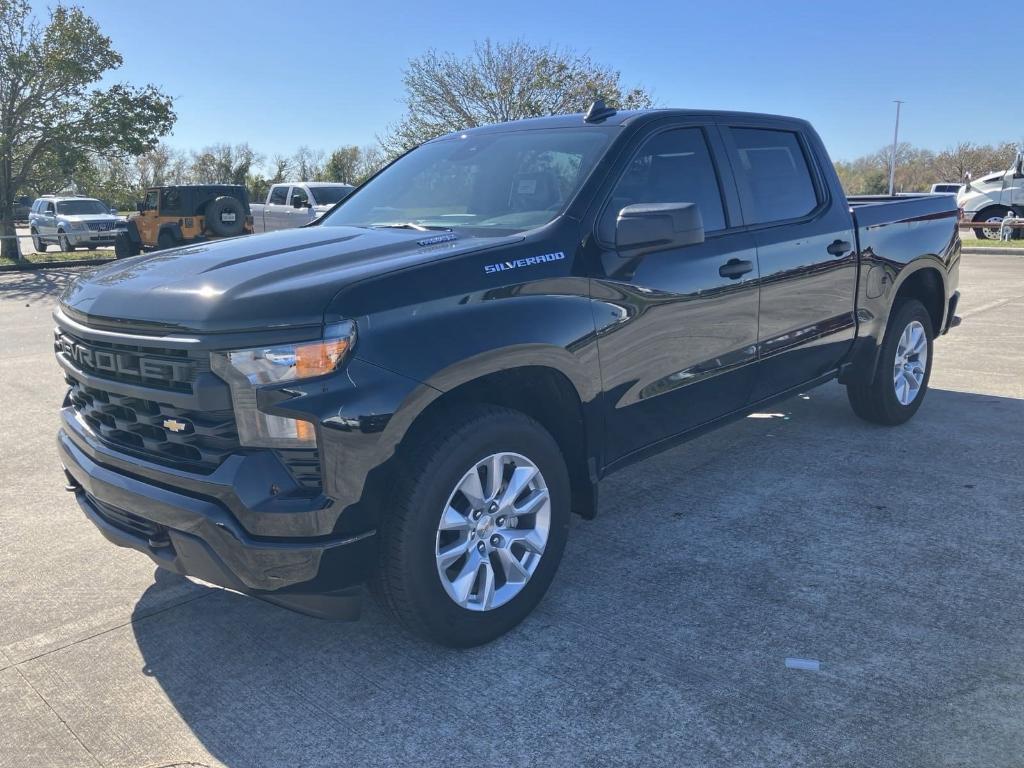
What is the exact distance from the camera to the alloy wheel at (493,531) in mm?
2955

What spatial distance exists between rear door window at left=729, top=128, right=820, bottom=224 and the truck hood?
1661 millimetres

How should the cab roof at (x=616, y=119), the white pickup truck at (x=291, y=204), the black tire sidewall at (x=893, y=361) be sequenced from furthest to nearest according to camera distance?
the white pickup truck at (x=291, y=204)
the black tire sidewall at (x=893, y=361)
the cab roof at (x=616, y=119)

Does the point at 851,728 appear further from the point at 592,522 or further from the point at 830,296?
the point at 830,296

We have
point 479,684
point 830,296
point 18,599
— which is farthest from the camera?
point 830,296

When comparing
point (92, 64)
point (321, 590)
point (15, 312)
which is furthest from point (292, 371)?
point (92, 64)

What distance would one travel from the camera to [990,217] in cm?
2303

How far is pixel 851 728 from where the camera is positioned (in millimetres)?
2592

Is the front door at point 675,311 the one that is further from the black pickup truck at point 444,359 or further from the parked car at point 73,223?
the parked car at point 73,223

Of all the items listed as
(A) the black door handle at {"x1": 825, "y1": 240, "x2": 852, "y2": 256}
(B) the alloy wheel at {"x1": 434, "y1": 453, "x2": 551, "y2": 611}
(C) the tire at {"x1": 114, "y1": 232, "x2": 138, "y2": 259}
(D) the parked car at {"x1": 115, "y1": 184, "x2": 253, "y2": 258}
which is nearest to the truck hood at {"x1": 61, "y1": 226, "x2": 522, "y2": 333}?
(B) the alloy wheel at {"x1": 434, "y1": 453, "x2": 551, "y2": 611}

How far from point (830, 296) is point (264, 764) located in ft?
12.2

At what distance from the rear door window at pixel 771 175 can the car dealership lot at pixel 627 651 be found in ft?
4.89

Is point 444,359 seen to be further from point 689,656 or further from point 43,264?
point 43,264

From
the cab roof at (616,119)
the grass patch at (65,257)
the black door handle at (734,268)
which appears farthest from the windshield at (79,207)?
the black door handle at (734,268)

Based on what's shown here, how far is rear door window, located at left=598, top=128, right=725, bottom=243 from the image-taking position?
12.3 feet
